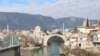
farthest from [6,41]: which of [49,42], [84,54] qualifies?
[49,42]

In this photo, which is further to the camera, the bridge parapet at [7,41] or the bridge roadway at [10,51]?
the bridge parapet at [7,41]

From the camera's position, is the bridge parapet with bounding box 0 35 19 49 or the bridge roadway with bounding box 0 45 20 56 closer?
A: the bridge roadway with bounding box 0 45 20 56

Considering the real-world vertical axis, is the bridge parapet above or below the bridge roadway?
above

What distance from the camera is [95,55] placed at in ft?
105

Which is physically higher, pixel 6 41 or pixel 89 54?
pixel 6 41

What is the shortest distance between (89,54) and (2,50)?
20.6 meters

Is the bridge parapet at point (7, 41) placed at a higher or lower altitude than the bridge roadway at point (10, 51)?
higher

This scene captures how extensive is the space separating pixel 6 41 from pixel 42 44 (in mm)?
74514

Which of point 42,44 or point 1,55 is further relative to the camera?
point 42,44

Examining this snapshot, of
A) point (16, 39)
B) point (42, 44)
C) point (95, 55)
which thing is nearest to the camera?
point (16, 39)

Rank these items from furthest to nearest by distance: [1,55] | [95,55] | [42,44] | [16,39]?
[42,44] < [95,55] < [16,39] < [1,55]

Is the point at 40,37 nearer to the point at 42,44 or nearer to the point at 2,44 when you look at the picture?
the point at 42,44

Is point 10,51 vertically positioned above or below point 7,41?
below

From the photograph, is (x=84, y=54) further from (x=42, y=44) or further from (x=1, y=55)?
(x=42, y=44)
